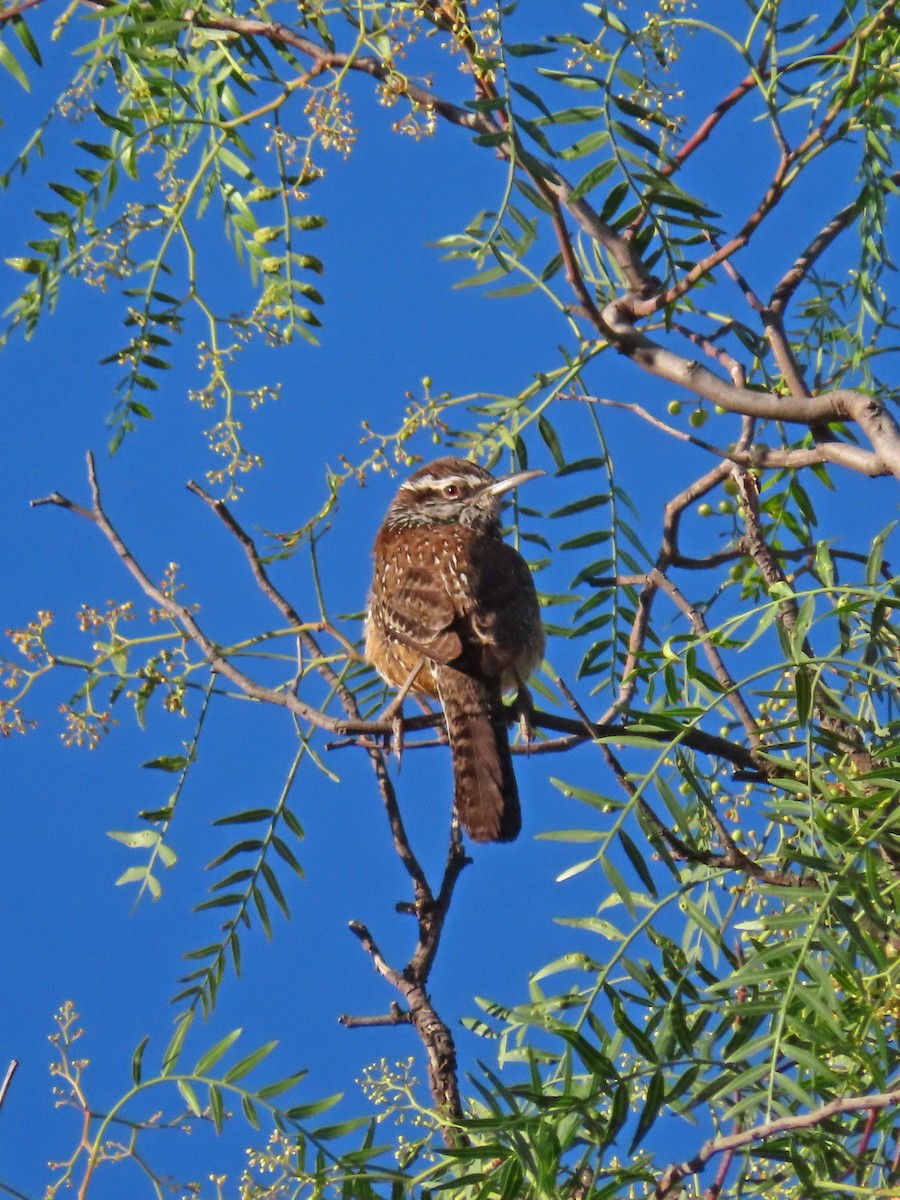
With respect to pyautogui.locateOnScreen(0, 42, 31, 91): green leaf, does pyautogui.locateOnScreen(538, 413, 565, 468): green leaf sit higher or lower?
lower

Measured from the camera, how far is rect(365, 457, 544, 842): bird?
10.1 ft

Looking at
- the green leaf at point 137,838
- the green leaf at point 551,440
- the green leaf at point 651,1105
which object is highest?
the green leaf at point 551,440

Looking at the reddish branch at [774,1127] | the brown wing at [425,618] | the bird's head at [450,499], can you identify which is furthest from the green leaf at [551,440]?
the reddish branch at [774,1127]

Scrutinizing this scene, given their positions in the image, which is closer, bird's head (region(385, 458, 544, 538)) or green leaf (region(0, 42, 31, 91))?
green leaf (region(0, 42, 31, 91))

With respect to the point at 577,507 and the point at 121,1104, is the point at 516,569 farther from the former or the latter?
the point at 121,1104

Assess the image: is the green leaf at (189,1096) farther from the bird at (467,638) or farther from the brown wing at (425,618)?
the brown wing at (425,618)

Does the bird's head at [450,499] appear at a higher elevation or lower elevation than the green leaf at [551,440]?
higher

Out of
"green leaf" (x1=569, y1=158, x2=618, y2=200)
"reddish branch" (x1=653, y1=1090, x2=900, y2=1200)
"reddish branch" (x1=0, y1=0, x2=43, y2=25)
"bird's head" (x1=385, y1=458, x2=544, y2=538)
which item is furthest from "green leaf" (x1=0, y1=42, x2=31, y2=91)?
"reddish branch" (x1=653, y1=1090, x2=900, y2=1200)

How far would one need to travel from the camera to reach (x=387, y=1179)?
1.98 m

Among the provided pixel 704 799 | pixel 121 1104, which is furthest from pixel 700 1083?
pixel 121 1104

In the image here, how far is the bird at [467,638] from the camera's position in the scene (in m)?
3.08

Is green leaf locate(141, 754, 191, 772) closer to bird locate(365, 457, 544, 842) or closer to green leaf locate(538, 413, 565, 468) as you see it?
bird locate(365, 457, 544, 842)

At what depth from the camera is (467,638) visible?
3420 millimetres

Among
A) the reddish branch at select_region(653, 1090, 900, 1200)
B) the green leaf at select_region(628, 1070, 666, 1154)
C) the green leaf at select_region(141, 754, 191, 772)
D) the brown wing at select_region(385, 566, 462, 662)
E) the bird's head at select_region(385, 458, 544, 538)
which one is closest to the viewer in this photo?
the reddish branch at select_region(653, 1090, 900, 1200)
